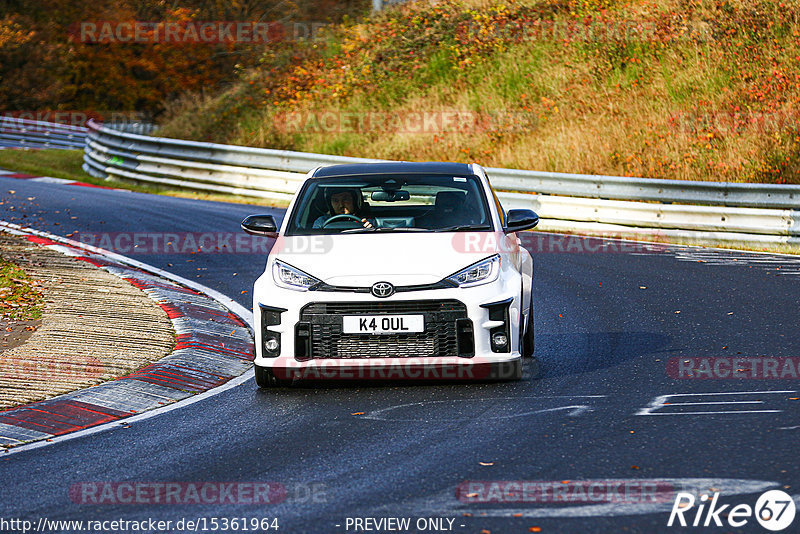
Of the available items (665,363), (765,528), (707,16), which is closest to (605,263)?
(665,363)

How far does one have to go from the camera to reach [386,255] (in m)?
8.27

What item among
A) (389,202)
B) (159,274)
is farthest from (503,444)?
(159,274)

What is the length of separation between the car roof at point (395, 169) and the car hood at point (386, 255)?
924 millimetres

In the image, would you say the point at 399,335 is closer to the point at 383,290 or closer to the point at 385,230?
the point at 383,290

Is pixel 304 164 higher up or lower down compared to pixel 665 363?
higher up

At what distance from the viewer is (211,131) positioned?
3141 cm

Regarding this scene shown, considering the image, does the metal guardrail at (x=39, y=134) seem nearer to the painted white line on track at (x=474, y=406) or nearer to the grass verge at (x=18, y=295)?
the grass verge at (x=18, y=295)

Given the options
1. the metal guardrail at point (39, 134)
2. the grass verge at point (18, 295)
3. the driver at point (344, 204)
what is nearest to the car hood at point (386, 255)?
the driver at point (344, 204)

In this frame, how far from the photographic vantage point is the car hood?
8.12 metres

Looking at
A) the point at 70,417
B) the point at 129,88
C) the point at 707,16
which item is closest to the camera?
the point at 70,417

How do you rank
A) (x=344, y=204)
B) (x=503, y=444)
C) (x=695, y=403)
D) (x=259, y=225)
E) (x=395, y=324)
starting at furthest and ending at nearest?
(x=344, y=204)
(x=259, y=225)
(x=395, y=324)
(x=695, y=403)
(x=503, y=444)

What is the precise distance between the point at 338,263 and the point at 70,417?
6.97 feet

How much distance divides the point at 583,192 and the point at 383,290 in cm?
1179

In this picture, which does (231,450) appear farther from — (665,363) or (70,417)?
(665,363)
